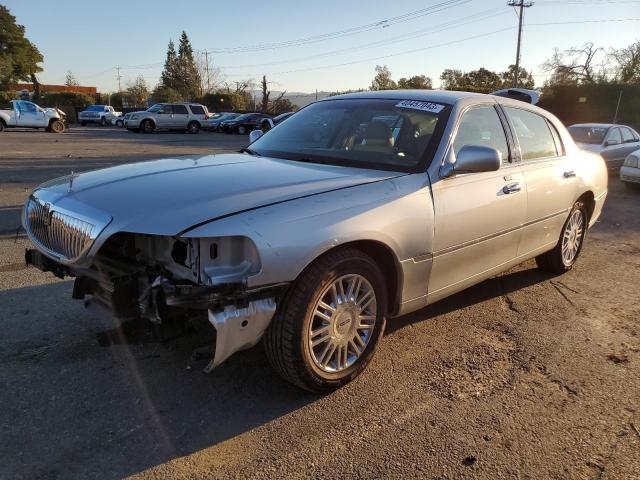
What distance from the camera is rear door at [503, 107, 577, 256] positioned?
4.26 m

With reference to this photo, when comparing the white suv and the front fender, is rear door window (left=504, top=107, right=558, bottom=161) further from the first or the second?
the white suv

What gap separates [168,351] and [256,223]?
142cm

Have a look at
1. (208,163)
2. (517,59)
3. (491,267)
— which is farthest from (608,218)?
(517,59)

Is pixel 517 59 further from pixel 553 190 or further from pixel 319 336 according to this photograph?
pixel 319 336

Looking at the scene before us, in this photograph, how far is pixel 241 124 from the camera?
35375 mm

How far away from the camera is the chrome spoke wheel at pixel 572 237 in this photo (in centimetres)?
511

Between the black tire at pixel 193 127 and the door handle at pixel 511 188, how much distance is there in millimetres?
32517

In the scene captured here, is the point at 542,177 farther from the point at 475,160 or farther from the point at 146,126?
the point at 146,126

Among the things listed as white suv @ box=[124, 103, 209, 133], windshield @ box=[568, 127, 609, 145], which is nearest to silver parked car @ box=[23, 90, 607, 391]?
windshield @ box=[568, 127, 609, 145]

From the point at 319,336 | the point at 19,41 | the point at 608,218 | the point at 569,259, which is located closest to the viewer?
the point at 319,336

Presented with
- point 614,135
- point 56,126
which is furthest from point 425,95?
point 56,126

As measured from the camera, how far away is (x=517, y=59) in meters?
40.1

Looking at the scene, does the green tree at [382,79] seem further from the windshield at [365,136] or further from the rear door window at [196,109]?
the windshield at [365,136]

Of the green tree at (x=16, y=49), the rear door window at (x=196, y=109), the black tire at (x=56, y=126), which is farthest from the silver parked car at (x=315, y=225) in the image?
the green tree at (x=16, y=49)
